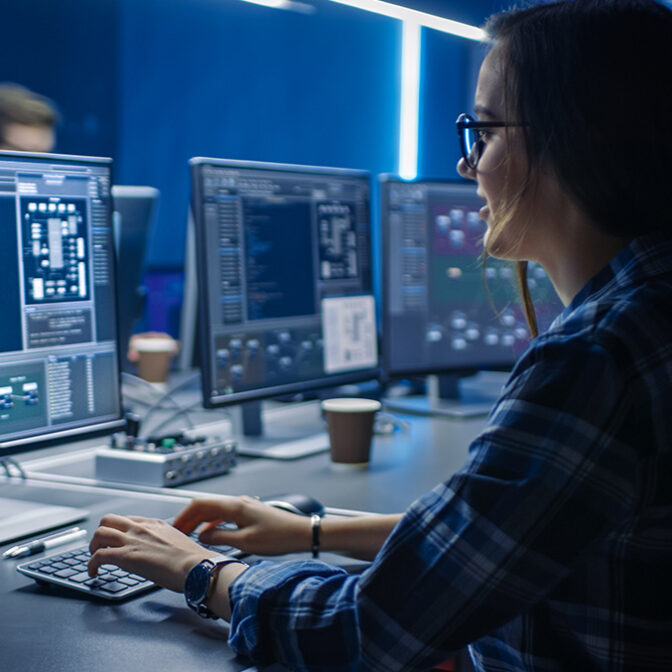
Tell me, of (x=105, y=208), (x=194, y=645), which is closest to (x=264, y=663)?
(x=194, y=645)

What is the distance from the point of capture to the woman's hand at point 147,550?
92 centimetres

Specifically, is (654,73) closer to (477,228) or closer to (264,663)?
(264,663)

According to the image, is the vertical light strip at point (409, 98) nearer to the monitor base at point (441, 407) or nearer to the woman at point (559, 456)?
the monitor base at point (441, 407)

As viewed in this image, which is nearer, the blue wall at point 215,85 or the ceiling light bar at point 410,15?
the ceiling light bar at point 410,15

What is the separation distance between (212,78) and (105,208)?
281 cm

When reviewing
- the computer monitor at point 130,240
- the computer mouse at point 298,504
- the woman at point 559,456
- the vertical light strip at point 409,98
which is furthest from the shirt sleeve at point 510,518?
the vertical light strip at point 409,98

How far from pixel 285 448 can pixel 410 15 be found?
1.32 m

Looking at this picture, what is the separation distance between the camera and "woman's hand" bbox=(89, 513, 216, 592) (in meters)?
0.92

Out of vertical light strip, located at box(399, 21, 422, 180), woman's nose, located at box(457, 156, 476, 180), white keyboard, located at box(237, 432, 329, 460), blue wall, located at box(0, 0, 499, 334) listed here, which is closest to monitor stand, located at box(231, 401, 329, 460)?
white keyboard, located at box(237, 432, 329, 460)

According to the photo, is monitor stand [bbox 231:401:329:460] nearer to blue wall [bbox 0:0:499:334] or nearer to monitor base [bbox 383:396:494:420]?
monitor base [bbox 383:396:494:420]

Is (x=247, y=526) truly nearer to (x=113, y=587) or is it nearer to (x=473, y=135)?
(x=113, y=587)

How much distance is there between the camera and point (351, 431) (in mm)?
1590

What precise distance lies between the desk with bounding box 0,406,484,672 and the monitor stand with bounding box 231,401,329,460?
36mm

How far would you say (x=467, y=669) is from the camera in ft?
3.57
